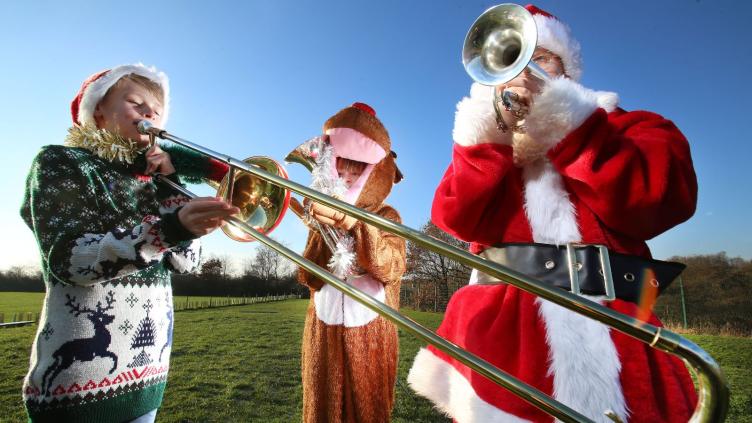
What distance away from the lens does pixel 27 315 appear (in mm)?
20969

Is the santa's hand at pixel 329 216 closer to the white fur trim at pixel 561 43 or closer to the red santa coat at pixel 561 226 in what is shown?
the red santa coat at pixel 561 226

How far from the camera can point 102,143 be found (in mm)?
1893

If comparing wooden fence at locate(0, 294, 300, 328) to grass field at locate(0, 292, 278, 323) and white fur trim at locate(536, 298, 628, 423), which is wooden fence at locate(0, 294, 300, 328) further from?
white fur trim at locate(536, 298, 628, 423)

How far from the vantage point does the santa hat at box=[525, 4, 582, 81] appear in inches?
65.4

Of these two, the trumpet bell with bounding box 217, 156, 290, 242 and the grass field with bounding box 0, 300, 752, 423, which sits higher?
the trumpet bell with bounding box 217, 156, 290, 242

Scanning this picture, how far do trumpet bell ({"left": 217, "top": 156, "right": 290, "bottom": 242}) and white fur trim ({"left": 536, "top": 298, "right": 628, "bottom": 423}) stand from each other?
164 centimetres

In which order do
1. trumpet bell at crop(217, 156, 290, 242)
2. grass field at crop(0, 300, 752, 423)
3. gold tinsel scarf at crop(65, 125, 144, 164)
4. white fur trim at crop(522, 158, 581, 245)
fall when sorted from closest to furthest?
white fur trim at crop(522, 158, 581, 245) < gold tinsel scarf at crop(65, 125, 144, 164) < trumpet bell at crop(217, 156, 290, 242) < grass field at crop(0, 300, 752, 423)

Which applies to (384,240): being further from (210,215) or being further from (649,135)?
(649,135)

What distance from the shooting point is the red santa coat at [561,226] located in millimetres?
1152

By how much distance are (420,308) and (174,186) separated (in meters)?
20.0

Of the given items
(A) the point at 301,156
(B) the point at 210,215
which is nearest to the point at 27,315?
(A) the point at 301,156

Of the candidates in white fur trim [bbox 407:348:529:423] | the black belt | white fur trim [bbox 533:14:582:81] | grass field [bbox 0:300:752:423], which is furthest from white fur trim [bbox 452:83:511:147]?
grass field [bbox 0:300:752:423]

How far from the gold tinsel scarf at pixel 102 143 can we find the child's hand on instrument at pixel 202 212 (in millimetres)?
642

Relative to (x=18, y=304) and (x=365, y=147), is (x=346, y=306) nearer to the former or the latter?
(x=365, y=147)
